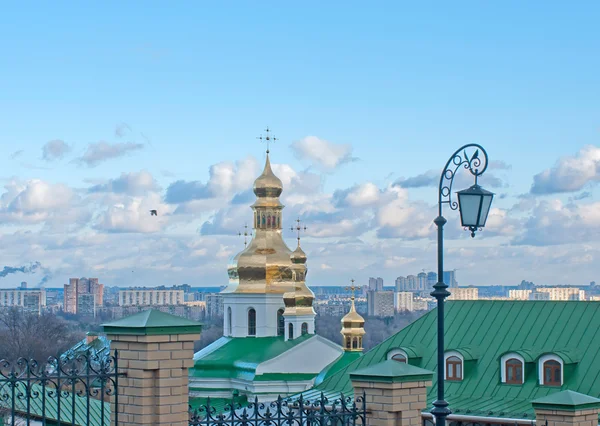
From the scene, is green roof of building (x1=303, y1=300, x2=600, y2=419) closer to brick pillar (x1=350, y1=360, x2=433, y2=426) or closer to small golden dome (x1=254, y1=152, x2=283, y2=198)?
brick pillar (x1=350, y1=360, x2=433, y2=426)

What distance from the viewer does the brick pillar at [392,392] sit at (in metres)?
10.4

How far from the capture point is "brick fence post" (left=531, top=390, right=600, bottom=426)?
11.9 meters

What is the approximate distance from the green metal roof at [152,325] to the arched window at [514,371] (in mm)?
20505

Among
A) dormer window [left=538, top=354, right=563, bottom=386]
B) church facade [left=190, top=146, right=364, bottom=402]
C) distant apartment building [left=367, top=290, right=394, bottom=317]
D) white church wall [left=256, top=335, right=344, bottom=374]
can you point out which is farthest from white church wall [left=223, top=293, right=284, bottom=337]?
distant apartment building [left=367, top=290, right=394, bottom=317]

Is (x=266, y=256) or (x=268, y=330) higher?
(x=266, y=256)

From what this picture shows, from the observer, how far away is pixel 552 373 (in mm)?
27828

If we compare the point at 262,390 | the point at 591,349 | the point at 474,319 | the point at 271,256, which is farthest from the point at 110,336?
the point at 271,256

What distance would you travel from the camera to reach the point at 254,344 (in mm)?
49625

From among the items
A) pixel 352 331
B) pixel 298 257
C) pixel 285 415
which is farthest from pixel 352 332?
pixel 285 415

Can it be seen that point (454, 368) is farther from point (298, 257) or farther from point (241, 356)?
point (298, 257)

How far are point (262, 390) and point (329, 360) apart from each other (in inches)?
142

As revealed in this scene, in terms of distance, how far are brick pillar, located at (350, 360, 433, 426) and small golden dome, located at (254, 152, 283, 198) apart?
42.7 metres

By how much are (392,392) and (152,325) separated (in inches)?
103

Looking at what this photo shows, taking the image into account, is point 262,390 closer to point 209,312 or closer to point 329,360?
point 329,360
